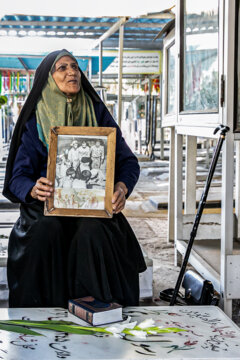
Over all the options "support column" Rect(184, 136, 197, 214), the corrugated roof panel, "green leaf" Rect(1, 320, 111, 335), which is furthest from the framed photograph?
the corrugated roof panel

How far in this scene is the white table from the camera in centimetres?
188

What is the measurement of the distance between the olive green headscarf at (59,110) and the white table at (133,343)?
97 centimetres

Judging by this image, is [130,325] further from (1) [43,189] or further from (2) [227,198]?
(2) [227,198]

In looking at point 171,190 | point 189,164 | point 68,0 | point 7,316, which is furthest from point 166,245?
point 7,316

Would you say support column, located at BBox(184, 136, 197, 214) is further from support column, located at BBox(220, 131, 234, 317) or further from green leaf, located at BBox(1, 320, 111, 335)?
green leaf, located at BBox(1, 320, 111, 335)

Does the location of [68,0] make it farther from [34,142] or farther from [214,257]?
[214,257]

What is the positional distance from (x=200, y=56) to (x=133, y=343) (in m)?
1.95

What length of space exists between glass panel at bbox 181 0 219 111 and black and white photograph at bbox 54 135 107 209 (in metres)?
0.78

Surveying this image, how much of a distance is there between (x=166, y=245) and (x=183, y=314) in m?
2.27

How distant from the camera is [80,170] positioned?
250 centimetres

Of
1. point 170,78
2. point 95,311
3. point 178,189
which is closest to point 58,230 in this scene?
point 95,311

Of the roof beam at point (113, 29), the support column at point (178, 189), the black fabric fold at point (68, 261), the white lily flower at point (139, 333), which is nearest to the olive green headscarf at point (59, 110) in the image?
the black fabric fold at point (68, 261)

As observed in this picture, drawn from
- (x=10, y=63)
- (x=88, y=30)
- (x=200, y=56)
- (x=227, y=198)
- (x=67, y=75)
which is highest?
(x=88, y=30)

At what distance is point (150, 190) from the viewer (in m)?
8.52
